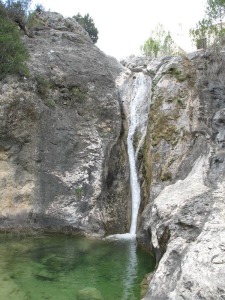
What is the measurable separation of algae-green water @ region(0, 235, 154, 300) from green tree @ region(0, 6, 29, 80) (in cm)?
673

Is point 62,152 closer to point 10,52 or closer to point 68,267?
point 10,52

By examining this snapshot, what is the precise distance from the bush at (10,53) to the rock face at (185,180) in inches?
226

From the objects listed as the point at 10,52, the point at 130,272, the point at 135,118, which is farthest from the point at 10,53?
the point at 130,272

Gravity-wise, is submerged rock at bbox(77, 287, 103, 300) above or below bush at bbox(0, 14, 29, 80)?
below

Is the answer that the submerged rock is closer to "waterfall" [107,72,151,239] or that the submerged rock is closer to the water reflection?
A: the water reflection

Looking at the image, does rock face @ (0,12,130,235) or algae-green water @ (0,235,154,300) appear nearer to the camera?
algae-green water @ (0,235,154,300)

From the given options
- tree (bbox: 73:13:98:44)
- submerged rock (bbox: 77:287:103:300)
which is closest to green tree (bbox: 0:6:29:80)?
submerged rock (bbox: 77:287:103:300)

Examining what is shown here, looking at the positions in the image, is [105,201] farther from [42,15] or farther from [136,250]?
[42,15]

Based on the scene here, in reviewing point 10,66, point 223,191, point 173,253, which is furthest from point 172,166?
point 10,66

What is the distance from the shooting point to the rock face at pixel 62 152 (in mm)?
14961

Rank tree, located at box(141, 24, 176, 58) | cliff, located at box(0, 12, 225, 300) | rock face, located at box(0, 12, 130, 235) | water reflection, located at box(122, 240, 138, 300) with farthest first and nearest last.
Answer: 1. tree, located at box(141, 24, 176, 58)
2. rock face, located at box(0, 12, 130, 235)
3. cliff, located at box(0, 12, 225, 300)
4. water reflection, located at box(122, 240, 138, 300)

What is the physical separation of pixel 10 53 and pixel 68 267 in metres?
9.80

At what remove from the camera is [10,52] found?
16641mm

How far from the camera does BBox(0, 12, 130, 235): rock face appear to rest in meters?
15.0
